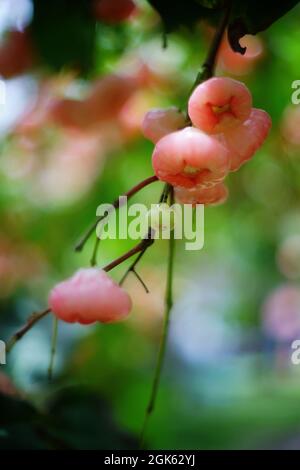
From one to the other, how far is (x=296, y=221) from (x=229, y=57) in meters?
0.88

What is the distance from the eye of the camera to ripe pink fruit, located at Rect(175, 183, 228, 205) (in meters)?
0.56

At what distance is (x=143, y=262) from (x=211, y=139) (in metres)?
1.66

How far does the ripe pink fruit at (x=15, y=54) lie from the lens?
39.1 inches

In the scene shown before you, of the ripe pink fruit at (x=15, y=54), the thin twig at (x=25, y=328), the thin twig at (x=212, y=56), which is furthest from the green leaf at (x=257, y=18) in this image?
the ripe pink fruit at (x=15, y=54)

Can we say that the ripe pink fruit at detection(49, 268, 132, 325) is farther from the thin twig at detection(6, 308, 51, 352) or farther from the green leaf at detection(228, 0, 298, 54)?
the green leaf at detection(228, 0, 298, 54)

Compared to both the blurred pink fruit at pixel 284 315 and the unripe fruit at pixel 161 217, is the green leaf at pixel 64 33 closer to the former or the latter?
the unripe fruit at pixel 161 217

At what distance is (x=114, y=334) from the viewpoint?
1676 mm

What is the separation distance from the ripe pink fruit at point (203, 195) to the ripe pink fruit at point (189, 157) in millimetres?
41

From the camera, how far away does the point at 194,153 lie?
493mm

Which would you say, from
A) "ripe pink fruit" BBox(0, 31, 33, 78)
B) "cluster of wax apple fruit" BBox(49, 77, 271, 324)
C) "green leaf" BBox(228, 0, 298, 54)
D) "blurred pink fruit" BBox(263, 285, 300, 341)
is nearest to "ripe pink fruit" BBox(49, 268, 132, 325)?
"cluster of wax apple fruit" BBox(49, 77, 271, 324)

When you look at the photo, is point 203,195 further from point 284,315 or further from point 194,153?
point 284,315

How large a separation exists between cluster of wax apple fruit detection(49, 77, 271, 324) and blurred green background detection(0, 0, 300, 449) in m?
0.27
